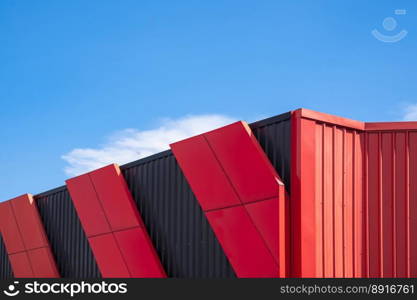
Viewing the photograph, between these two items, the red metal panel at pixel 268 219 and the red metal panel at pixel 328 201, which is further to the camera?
the red metal panel at pixel 328 201

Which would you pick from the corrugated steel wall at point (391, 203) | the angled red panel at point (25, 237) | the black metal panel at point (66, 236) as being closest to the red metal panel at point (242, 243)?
the corrugated steel wall at point (391, 203)

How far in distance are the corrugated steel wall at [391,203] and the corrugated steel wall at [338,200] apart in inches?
10.1

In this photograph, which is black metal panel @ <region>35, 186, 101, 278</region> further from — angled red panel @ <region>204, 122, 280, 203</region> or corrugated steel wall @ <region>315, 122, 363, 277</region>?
corrugated steel wall @ <region>315, 122, 363, 277</region>

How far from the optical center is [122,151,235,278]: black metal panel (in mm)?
14680

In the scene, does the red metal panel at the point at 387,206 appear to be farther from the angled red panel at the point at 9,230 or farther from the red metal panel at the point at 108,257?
the angled red panel at the point at 9,230

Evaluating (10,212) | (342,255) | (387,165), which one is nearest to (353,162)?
(387,165)

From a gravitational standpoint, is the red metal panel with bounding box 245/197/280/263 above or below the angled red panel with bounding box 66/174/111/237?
below

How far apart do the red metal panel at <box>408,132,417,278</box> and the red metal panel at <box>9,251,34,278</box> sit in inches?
549

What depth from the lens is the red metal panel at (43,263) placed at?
21461 millimetres

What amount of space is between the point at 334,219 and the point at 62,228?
1079 centimetres

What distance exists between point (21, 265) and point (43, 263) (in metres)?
2.13

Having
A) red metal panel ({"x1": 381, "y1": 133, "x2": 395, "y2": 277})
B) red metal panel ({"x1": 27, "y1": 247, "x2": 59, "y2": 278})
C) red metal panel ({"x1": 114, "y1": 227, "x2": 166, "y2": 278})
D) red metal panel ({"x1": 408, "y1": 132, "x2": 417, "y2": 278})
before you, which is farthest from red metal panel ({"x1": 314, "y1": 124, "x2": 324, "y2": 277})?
red metal panel ({"x1": 27, "y1": 247, "x2": 59, "y2": 278})

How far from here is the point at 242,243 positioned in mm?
13406

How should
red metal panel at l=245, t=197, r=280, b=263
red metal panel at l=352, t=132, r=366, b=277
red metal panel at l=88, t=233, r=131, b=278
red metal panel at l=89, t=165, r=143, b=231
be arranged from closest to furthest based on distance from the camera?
red metal panel at l=245, t=197, r=280, b=263 → red metal panel at l=352, t=132, r=366, b=277 → red metal panel at l=89, t=165, r=143, b=231 → red metal panel at l=88, t=233, r=131, b=278
